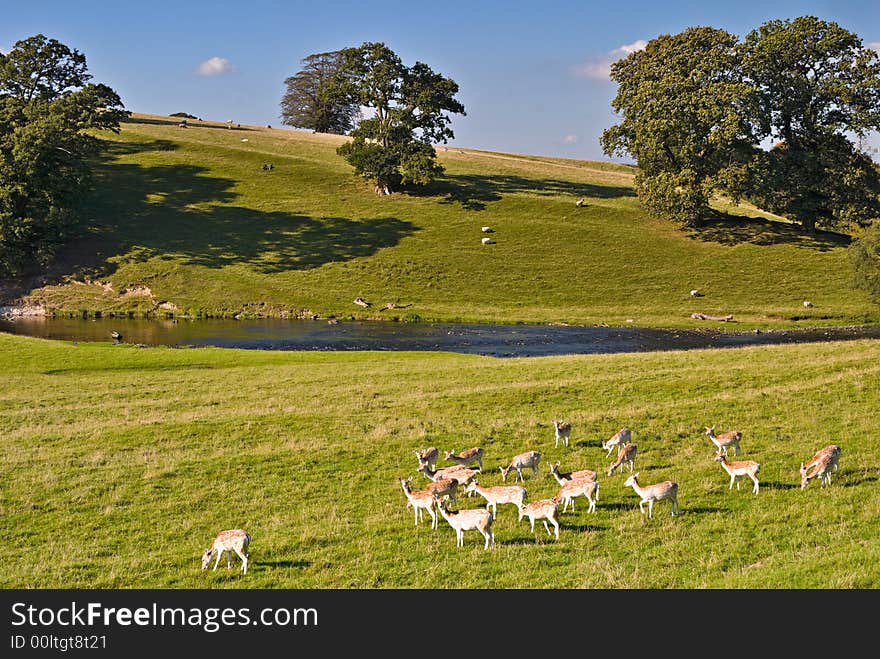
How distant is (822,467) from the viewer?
1812cm

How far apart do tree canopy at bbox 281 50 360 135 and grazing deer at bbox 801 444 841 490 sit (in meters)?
149

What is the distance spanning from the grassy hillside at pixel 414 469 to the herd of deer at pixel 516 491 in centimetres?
40

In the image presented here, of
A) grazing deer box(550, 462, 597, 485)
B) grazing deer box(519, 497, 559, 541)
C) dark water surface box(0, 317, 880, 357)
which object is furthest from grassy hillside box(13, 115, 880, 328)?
grazing deer box(519, 497, 559, 541)

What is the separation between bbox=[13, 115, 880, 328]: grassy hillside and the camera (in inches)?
2805

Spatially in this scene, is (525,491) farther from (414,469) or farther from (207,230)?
(207,230)

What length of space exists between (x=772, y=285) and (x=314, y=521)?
66643 mm

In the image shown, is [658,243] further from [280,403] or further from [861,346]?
[280,403]

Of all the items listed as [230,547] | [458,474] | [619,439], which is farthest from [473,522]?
[619,439]

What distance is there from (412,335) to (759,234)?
47.8 metres

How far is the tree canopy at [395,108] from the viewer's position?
93312mm

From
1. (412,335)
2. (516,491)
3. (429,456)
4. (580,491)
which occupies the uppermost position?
(516,491)

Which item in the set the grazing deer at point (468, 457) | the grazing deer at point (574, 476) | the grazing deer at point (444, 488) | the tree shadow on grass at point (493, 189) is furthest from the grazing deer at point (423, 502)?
the tree shadow on grass at point (493, 189)

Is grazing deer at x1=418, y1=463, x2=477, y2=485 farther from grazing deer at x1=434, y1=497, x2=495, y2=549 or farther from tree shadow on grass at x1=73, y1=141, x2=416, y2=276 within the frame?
tree shadow on grass at x1=73, y1=141, x2=416, y2=276

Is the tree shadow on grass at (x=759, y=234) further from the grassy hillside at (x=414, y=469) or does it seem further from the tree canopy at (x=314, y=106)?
the tree canopy at (x=314, y=106)
